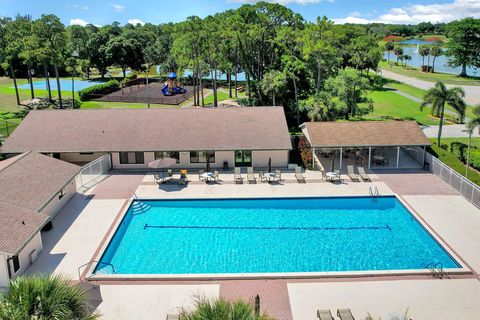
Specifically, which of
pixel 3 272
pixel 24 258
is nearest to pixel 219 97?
pixel 24 258

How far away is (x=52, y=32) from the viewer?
1909 inches

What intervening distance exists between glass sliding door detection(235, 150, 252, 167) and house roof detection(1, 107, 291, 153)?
3.94ft

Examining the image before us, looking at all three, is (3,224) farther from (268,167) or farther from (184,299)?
(268,167)

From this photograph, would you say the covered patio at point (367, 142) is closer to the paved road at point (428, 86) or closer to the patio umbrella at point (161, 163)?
the patio umbrella at point (161, 163)

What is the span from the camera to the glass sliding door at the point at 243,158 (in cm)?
3259

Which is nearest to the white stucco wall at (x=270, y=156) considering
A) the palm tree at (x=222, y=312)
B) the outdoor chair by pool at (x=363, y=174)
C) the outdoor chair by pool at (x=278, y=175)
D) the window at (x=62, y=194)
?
the outdoor chair by pool at (x=278, y=175)

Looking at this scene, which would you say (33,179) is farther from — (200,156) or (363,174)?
(363,174)

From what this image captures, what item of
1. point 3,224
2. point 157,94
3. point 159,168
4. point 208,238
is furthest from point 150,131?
point 157,94

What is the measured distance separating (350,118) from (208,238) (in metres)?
29.4

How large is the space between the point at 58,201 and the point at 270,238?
12.6 m

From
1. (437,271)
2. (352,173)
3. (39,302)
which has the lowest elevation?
(437,271)

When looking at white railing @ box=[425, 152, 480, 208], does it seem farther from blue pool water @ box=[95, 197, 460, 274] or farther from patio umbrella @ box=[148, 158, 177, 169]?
patio umbrella @ box=[148, 158, 177, 169]

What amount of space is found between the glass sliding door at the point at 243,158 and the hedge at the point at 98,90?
34883 mm

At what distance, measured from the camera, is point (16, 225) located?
19062 millimetres
